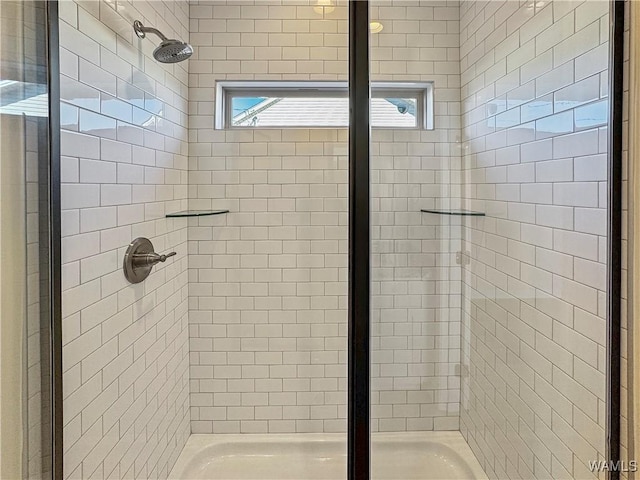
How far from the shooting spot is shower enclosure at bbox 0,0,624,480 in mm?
1077

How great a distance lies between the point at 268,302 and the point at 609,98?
1.45m

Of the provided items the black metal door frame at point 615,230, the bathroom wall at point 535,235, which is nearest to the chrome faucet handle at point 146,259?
the bathroom wall at point 535,235

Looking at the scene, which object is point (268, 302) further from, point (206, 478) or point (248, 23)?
point (248, 23)

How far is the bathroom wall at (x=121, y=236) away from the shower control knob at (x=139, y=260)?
0.03m

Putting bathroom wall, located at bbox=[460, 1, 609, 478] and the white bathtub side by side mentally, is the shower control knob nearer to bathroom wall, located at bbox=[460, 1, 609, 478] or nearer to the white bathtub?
the white bathtub

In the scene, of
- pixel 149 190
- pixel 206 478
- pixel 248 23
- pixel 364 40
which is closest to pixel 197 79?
pixel 248 23

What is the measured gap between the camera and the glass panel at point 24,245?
937mm

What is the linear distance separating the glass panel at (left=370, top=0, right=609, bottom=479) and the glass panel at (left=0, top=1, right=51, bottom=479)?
947 millimetres

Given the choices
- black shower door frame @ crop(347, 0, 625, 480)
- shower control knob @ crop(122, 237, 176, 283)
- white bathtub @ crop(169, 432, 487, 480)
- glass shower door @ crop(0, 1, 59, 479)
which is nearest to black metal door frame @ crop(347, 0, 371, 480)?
black shower door frame @ crop(347, 0, 625, 480)

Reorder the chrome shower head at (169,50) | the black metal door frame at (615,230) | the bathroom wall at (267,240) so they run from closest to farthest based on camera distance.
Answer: the black metal door frame at (615,230), the chrome shower head at (169,50), the bathroom wall at (267,240)

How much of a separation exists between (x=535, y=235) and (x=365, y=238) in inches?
22.2

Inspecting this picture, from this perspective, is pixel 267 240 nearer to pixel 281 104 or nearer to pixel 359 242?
pixel 281 104

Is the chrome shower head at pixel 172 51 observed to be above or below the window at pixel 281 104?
above

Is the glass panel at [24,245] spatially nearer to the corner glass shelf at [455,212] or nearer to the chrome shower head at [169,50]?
the chrome shower head at [169,50]
